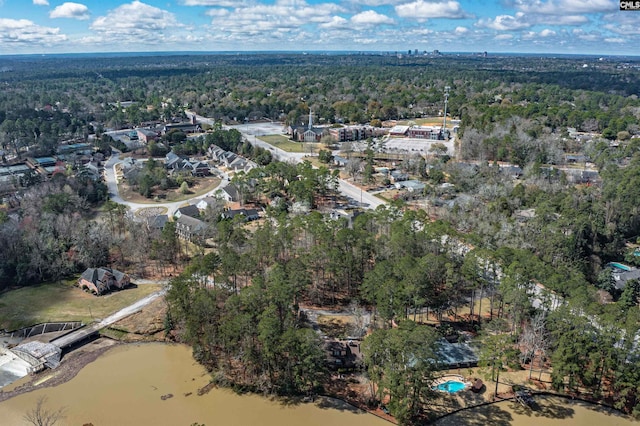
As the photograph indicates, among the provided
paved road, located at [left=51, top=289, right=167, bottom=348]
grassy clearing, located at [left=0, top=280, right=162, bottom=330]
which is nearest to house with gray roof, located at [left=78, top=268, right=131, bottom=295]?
grassy clearing, located at [left=0, top=280, right=162, bottom=330]

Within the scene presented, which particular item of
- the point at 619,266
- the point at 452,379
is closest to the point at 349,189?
the point at 619,266

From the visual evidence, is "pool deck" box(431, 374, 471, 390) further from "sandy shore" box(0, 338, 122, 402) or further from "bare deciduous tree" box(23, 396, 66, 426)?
"sandy shore" box(0, 338, 122, 402)

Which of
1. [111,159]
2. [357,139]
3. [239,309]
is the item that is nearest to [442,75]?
[357,139]

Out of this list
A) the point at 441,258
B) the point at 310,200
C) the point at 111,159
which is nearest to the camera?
the point at 441,258

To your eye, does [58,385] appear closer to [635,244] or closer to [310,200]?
[310,200]

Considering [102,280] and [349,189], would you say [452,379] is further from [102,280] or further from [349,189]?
[349,189]

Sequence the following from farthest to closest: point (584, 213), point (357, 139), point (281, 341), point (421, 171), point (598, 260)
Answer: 1. point (357, 139)
2. point (421, 171)
3. point (584, 213)
4. point (598, 260)
5. point (281, 341)
